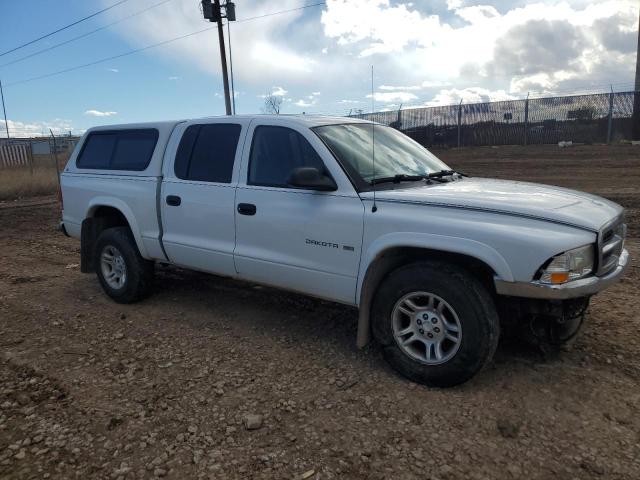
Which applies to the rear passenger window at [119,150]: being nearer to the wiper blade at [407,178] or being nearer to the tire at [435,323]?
the wiper blade at [407,178]

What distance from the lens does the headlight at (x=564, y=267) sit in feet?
9.81

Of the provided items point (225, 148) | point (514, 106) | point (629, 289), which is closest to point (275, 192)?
point (225, 148)

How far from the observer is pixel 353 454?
112 inches

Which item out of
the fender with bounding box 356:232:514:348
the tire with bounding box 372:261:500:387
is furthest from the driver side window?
the tire with bounding box 372:261:500:387

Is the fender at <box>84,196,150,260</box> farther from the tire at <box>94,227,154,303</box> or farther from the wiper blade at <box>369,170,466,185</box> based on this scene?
the wiper blade at <box>369,170,466,185</box>

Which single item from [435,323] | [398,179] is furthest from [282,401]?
[398,179]

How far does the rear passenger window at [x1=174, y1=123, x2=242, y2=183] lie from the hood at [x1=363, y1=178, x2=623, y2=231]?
150 cm

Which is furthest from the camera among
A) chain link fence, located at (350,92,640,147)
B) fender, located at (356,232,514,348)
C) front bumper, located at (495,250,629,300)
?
chain link fence, located at (350,92,640,147)

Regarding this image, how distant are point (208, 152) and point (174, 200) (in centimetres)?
56

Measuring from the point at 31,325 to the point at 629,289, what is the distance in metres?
5.78

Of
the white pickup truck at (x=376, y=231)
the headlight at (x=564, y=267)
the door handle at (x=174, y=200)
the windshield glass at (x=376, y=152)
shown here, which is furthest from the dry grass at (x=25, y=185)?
the headlight at (x=564, y=267)

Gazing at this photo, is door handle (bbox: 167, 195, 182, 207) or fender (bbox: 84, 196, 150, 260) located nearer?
door handle (bbox: 167, 195, 182, 207)

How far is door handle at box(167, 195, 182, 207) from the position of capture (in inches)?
190

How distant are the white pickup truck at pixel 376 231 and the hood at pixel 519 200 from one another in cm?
1
